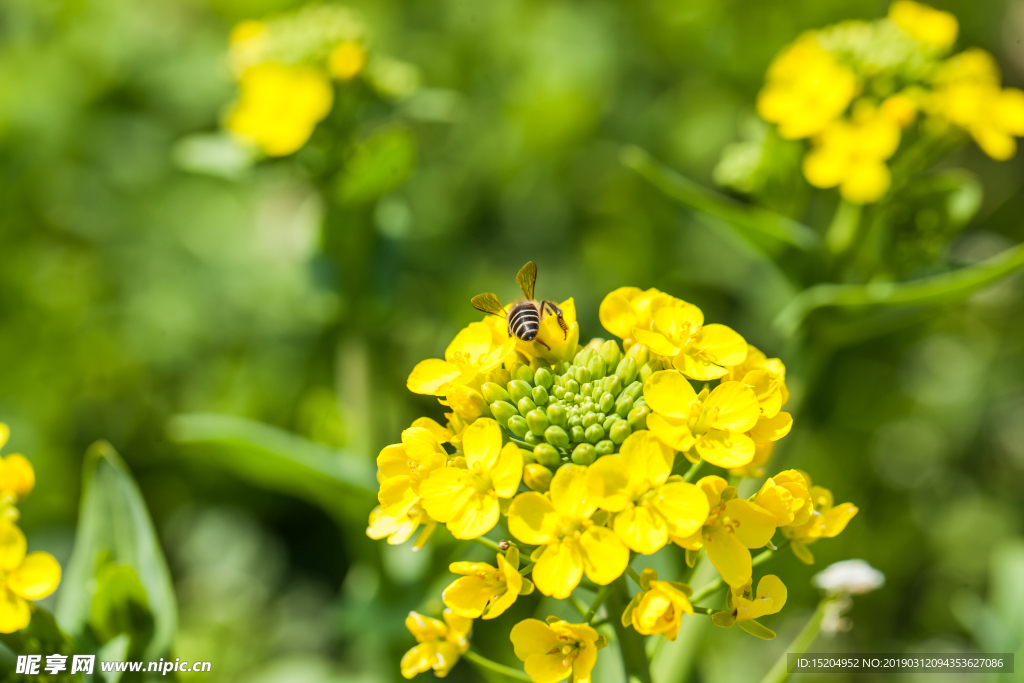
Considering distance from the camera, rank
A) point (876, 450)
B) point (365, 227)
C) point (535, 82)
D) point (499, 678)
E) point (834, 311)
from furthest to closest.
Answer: point (535, 82) < point (876, 450) < point (365, 227) < point (834, 311) < point (499, 678)

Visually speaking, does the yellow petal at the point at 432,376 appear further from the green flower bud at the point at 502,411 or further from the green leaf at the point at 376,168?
the green leaf at the point at 376,168

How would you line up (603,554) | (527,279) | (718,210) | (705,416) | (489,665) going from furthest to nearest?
(718,210)
(527,279)
(489,665)
(705,416)
(603,554)

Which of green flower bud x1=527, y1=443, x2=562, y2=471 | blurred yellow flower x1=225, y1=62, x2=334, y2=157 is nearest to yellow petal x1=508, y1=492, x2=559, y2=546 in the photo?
green flower bud x1=527, y1=443, x2=562, y2=471

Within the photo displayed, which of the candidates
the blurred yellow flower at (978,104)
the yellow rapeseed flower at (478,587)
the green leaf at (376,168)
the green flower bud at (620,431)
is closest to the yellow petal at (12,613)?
the yellow rapeseed flower at (478,587)

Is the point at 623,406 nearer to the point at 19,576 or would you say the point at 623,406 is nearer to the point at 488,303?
the point at 488,303

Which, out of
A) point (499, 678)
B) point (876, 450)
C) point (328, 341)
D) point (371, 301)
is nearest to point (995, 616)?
point (876, 450)

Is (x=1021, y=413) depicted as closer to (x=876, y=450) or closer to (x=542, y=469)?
(x=876, y=450)

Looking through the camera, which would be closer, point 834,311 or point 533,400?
point 533,400

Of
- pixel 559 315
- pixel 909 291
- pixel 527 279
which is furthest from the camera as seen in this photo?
pixel 909 291

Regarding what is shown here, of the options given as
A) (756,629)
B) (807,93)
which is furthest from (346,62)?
(756,629)
